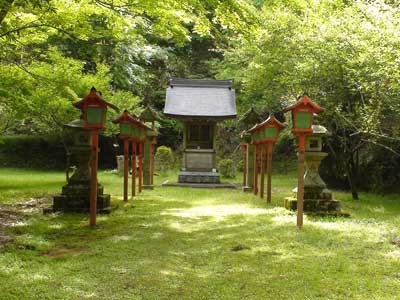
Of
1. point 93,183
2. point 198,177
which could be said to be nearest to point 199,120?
point 198,177

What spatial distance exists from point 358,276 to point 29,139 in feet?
93.8

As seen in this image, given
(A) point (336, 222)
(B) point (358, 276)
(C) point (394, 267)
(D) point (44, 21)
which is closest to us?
(B) point (358, 276)

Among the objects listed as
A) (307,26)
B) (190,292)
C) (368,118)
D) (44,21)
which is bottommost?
(190,292)

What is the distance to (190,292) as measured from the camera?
189 inches

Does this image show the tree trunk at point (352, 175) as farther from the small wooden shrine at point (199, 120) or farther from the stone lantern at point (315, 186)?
the small wooden shrine at point (199, 120)

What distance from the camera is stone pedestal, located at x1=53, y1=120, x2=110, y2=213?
1006cm

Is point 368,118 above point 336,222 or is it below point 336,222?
above

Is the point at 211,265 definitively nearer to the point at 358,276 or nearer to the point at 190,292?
the point at 190,292

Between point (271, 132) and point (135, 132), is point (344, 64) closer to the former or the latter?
point (271, 132)

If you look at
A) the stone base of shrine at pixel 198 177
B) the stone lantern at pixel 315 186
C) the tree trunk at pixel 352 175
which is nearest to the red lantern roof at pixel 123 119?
the stone lantern at pixel 315 186

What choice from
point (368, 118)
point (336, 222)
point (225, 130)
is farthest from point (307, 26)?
point (225, 130)

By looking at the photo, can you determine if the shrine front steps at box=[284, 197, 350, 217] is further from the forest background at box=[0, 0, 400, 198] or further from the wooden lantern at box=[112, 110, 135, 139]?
the wooden lantern at box=[112, 110, 135, 139]

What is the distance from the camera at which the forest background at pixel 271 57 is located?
1022 cm

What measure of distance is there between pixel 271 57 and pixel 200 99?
5.82 m
